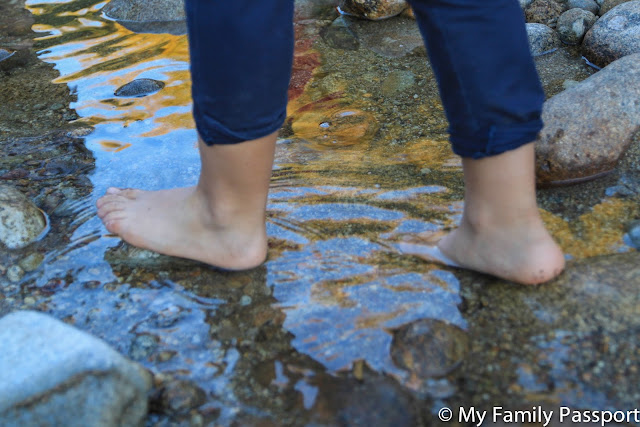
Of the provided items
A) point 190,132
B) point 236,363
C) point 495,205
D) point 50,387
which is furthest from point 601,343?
point 190,132

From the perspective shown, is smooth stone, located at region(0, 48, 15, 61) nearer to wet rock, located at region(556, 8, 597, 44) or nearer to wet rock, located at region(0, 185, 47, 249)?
wet rock, located at region(0, 185, 47, 249)

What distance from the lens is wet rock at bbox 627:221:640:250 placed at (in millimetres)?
2026

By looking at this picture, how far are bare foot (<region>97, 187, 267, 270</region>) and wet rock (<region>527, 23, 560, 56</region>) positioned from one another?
9.26 ft

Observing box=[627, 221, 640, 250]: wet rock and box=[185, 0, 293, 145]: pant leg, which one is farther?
box=[627, 221, 640, 250]: wet rock

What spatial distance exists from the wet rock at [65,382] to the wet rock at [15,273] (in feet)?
2.11

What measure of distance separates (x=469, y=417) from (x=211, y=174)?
3.26 feet

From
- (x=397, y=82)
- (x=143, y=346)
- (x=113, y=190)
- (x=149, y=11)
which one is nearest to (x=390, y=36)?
(x=397, y=82)

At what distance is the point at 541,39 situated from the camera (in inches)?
157

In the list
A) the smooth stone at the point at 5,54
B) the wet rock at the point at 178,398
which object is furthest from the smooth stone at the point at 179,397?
the smooth stone at the point at 5,54

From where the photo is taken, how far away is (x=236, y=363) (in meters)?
1.69

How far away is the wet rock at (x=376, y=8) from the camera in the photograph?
459cm

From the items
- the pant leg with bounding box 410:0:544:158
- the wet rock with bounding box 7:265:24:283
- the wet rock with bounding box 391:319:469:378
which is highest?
the pant leg with bounding box 410:0:544:158

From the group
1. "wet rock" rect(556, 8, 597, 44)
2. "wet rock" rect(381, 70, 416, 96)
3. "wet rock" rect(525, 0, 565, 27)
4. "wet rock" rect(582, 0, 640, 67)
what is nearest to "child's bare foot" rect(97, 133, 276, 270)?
"wet rock" rect(381, 70, 416, 96)

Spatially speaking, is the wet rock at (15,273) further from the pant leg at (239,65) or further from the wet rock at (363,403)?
the wet rock at (363,403)
